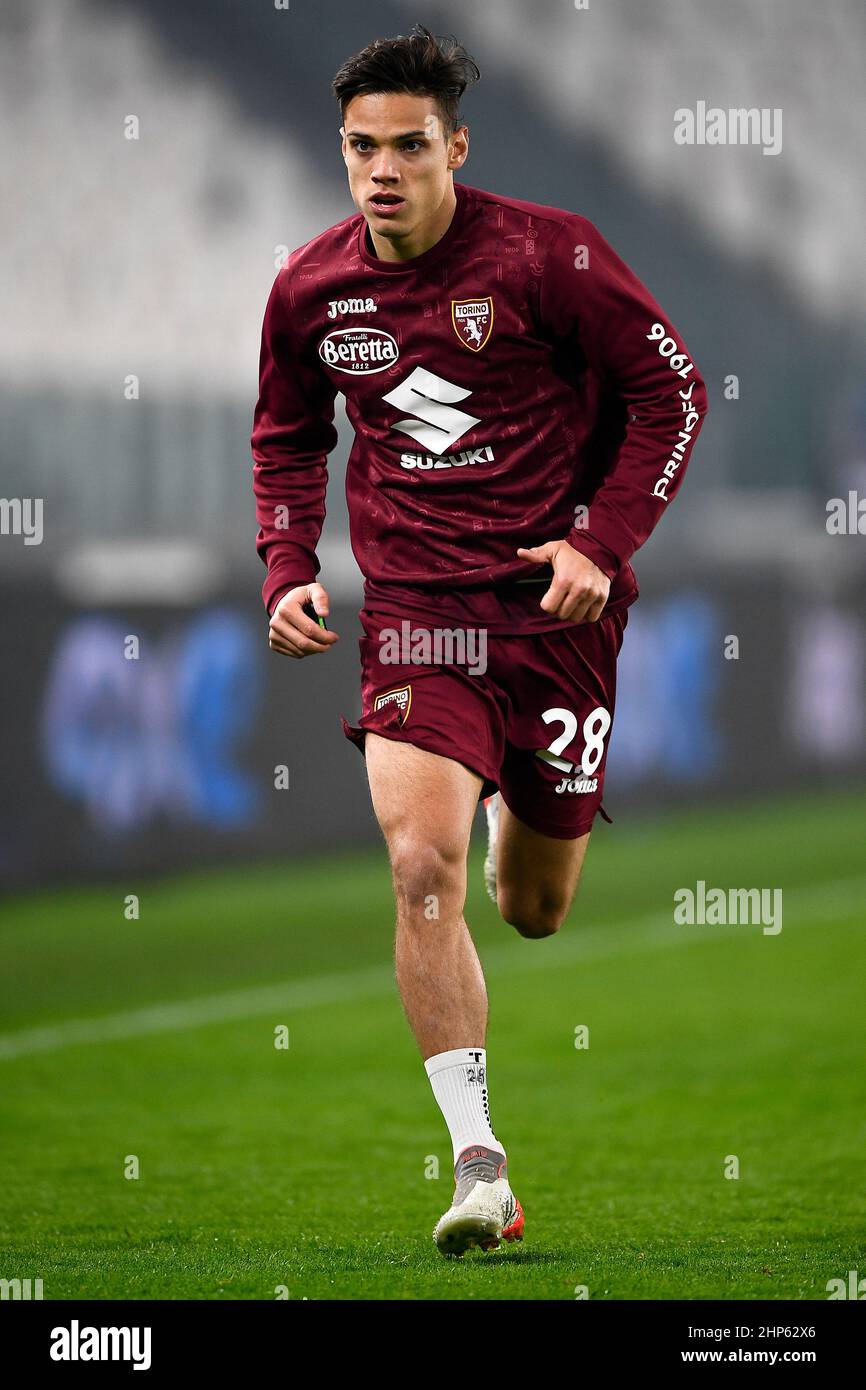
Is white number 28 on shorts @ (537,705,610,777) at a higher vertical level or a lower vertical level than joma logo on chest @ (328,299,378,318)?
lower

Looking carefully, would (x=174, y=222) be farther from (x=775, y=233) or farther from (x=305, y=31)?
(x=775, y=233)

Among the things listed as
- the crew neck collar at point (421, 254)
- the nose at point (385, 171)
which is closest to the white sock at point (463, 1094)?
the crew neck collar at point (421, 254)

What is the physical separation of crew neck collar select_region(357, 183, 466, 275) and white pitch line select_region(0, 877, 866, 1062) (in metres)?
4.34

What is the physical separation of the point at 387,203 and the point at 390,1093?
377 cm

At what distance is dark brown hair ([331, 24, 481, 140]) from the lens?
411 centimetres

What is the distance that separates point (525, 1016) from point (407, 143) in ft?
17.4

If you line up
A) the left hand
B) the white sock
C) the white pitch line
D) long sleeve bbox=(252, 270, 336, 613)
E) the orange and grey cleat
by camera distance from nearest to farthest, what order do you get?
the orange and grey cleat
the white sock
the left hand
long sleeve bbox=(252, 270, 336, 613)
the white pitch line

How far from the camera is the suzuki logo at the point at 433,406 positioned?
14.2 feet

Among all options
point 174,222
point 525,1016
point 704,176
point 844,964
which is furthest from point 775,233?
point 525,1016

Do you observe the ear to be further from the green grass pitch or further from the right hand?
the green grass pitch

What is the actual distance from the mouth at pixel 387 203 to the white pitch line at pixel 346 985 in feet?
14.9

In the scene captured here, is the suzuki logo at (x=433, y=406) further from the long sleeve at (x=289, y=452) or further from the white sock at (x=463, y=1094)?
the white sock at (x=463, y=1094)

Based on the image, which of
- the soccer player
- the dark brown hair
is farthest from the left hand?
the dark brown hair

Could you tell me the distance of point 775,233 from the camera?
1958 centimetres
